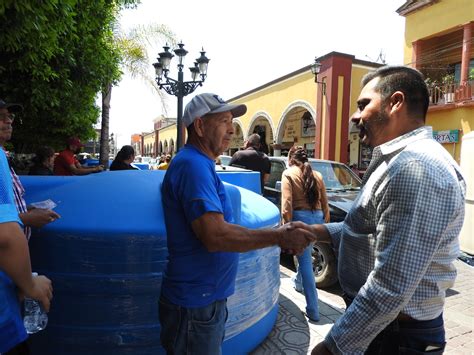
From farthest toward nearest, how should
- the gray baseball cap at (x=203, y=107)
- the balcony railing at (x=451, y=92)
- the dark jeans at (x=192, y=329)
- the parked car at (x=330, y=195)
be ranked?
the balcony railing at (x=451, y=92) < the parked car at (x=330, y=195) < the gray baseball cap at (x=203, y=107) < the dark jeans at (x=192, y=329)

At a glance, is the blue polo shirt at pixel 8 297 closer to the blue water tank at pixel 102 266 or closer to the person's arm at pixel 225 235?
the blue water tank at pixel 102 266

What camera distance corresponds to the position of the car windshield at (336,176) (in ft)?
20.5

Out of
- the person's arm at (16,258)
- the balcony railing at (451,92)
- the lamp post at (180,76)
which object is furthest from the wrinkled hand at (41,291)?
the balcony railing at (451,92)

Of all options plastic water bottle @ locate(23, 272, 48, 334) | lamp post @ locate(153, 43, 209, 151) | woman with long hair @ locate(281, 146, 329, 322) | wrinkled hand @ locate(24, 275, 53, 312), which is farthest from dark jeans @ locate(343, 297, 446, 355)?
lamp post @ locate(153, 43, 209, 151)

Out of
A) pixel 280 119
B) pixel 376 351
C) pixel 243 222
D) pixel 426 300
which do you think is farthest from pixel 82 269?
pixel 280 119

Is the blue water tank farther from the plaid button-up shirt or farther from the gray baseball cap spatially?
the plaid button-up shirt

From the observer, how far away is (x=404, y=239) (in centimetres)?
121

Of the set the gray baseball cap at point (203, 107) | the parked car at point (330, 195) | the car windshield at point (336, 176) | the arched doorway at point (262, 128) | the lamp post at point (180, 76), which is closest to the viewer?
the gray baseball cap at point (203, 107)

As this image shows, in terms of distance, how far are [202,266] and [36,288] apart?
724 millimetres

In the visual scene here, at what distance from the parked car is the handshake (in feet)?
9.14

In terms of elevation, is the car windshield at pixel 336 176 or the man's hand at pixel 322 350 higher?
the car windshield at pixel 336 176

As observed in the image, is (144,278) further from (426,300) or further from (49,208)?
(426,300)

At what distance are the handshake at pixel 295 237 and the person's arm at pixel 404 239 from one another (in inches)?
22.3

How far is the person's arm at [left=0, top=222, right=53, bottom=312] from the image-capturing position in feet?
4.42
